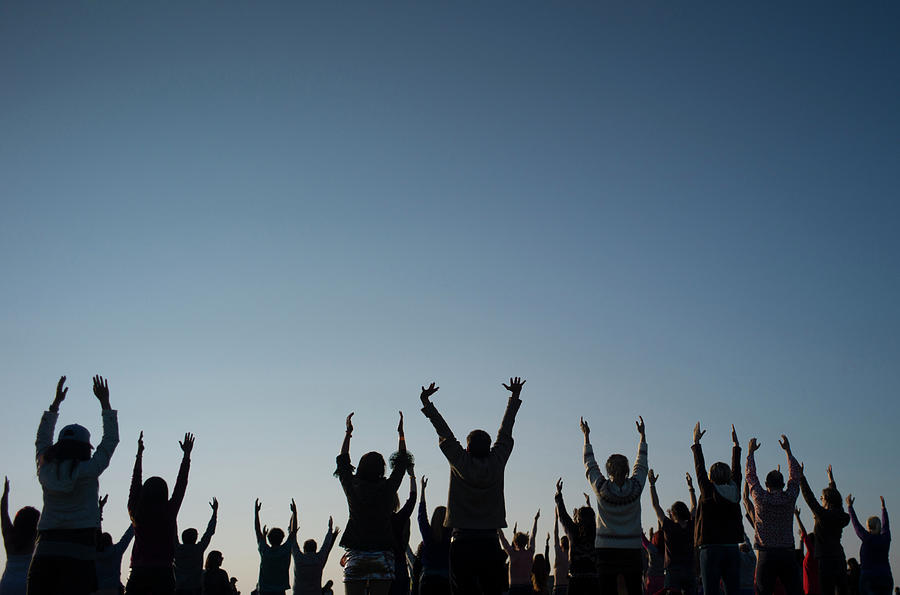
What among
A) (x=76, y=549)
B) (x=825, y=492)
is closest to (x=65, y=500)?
(x=76, y=549)

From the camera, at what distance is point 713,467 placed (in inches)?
415

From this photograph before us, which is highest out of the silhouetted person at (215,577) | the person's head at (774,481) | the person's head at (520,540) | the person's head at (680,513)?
the person's head at (774,481)

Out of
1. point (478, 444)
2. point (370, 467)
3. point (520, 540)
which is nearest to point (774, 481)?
point (520, 540)

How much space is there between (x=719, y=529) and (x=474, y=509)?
4072mm

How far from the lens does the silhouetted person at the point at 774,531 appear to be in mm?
11203

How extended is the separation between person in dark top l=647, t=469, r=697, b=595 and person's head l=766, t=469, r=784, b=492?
4.57 feet

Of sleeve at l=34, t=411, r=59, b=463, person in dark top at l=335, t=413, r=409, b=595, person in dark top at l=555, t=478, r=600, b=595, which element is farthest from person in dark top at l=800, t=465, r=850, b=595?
sleeve at l=34, t=411, r=59, b=463

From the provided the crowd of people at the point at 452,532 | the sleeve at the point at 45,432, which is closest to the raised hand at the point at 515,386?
the crowd of people at the point at 452,532

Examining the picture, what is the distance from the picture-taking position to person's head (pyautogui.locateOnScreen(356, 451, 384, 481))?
8680 millimetres

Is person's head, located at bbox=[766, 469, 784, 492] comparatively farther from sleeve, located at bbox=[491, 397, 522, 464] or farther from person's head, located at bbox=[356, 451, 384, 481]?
person's head, located at bbox=[356, 451, 384, 481]

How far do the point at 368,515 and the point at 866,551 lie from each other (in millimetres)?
10091

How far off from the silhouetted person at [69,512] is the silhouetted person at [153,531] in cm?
149

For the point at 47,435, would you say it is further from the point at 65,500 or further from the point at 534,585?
the point at 534,585

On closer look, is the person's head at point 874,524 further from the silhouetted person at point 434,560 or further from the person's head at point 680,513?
the silhouetted person at point 434,560
